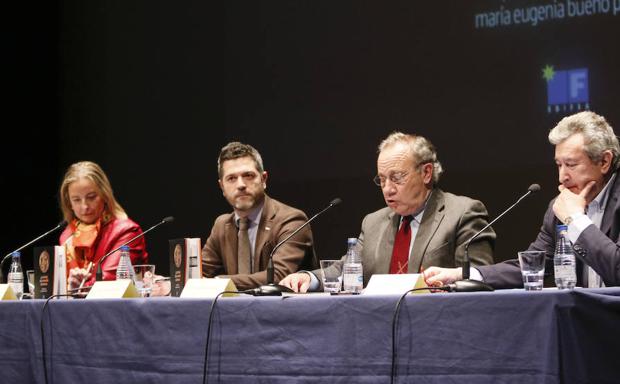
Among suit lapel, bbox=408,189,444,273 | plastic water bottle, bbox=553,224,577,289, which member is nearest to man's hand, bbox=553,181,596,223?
plastic water bottle, bbox=553,224,577,289

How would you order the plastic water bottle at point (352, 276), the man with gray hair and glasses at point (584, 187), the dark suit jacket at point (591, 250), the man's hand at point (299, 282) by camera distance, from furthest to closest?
1. the man's hand at point (299, 282)
2. the man with gray hair and glasses at point (584, 187)
3. the plastic water bottle at point (352, 276)
4. the dark suit jacket at point (591, 250)

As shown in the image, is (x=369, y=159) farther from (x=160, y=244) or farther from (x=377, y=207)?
(x=160, y=244)

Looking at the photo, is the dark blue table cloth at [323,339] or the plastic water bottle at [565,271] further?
the plastic water bottle at [565,271]

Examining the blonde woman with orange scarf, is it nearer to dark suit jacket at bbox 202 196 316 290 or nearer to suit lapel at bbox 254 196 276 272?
dark suit jacket at bbox 202 196 316 290

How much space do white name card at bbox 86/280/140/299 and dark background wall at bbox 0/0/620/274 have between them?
98.5 inches

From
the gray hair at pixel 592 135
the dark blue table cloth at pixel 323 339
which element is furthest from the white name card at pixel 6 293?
the gray hair at pixel 592 135

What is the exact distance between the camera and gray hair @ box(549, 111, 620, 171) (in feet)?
10.5

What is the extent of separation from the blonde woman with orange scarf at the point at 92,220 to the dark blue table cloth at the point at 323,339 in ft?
Result: 4.68

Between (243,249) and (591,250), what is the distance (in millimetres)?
1992

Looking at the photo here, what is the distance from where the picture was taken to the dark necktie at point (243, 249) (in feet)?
14.2

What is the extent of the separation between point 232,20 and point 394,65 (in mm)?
1292

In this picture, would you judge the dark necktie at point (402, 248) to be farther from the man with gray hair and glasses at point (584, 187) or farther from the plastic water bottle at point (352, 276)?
the plastic water bottle at point (352, 276)

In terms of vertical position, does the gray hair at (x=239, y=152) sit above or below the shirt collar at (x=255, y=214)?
above

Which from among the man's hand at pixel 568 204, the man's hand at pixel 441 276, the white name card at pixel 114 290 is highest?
the man's hand at pixel 568 204
